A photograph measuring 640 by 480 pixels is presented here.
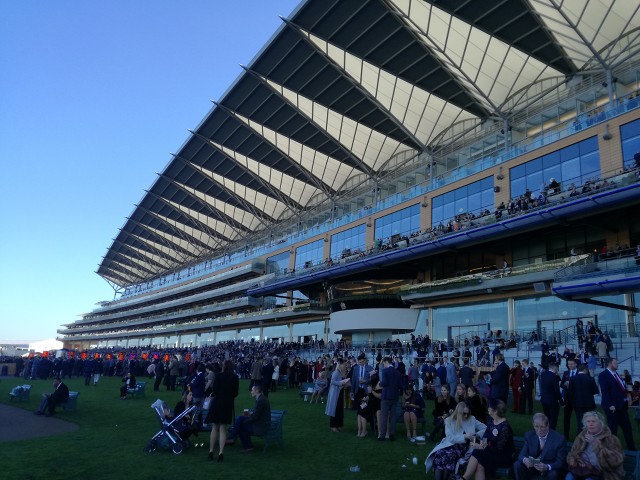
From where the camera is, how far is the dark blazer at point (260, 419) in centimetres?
959

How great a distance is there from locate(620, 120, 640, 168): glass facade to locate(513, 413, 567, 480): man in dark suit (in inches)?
1012

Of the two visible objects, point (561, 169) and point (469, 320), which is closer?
point (561, 169)

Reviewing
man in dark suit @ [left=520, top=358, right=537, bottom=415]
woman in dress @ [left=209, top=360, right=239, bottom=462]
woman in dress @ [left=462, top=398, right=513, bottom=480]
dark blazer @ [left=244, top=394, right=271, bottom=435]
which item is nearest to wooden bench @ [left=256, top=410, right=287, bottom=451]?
dark blazer @ [left=244, top=394, right=271, bottom=435]

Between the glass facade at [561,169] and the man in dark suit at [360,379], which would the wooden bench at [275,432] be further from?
the glass facade at [561,169]

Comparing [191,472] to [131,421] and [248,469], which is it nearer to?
[248,469]

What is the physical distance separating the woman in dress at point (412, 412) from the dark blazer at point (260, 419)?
9.73ft

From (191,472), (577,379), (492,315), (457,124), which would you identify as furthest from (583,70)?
(191,472)

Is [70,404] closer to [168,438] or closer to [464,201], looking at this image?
[168,438]

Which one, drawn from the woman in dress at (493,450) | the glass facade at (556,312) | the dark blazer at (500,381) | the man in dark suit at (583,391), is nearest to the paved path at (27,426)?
the woman in dress at (493,450)

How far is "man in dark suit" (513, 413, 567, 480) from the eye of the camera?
235 inches

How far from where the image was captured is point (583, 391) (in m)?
9.29

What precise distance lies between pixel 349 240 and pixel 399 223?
7016 mm

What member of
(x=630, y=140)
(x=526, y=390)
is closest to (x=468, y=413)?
(x=526, y=390)

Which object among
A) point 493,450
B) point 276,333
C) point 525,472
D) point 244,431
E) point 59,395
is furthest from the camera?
point 276,333
